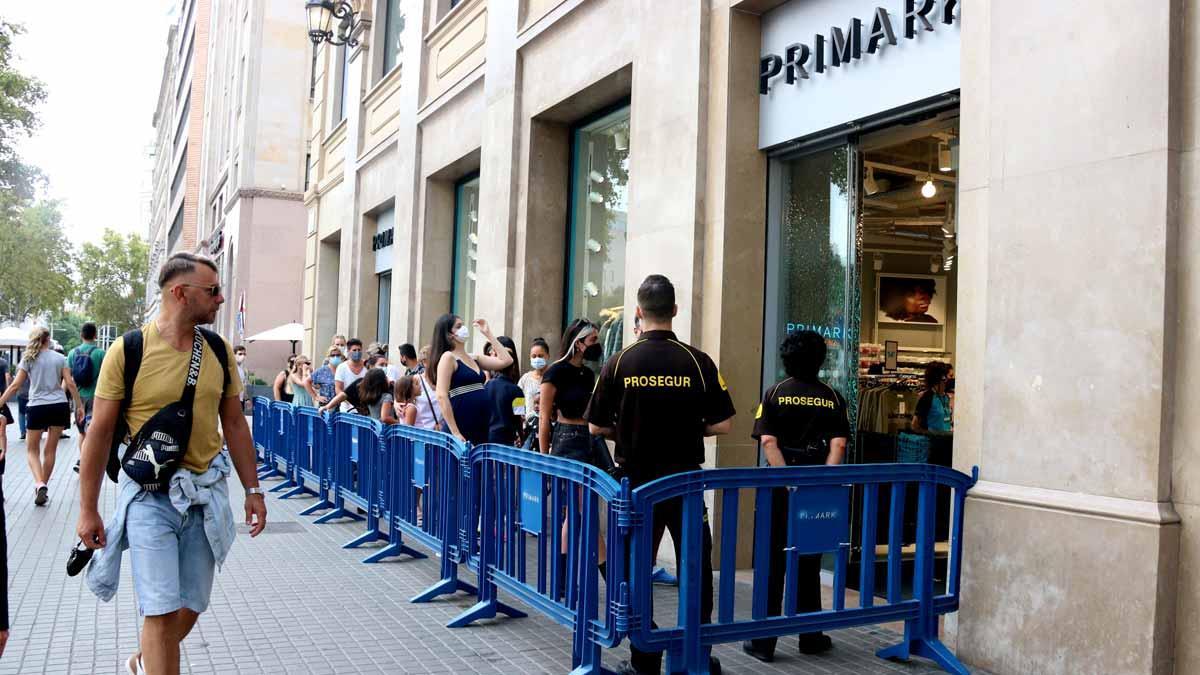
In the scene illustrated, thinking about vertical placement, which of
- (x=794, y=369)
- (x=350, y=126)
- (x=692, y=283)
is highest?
(x=350, y=126)

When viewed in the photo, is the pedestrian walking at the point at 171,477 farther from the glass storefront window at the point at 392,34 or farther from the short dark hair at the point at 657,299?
the glass storefront window at the point at 392,34

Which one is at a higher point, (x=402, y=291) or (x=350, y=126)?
(x=350, y=126)

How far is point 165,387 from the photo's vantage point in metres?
3.96

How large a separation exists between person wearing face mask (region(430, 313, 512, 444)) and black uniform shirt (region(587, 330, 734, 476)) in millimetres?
3112

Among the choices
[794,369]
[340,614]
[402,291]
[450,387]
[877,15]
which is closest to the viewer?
[794,369]

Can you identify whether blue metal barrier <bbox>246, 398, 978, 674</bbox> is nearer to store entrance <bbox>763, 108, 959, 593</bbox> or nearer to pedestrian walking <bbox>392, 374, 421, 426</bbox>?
store entrance <bbox>763, 108, 959, 593</bbox>

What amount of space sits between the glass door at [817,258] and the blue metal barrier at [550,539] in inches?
117

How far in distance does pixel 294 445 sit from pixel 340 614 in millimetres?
Result: 6427

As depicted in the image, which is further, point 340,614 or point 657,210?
point 657,210

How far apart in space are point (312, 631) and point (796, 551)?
2.91m

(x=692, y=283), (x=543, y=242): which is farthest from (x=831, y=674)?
(x=543, y=242)

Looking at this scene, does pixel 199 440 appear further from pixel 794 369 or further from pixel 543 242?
pixel 543 242

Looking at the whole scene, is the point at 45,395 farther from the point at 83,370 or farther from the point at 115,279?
the point at 115,279

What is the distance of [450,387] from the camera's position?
8086 millimetres
